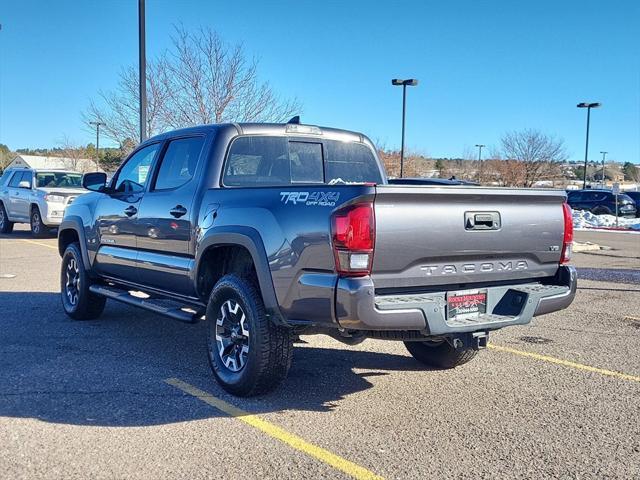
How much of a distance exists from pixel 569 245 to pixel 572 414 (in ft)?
4.04

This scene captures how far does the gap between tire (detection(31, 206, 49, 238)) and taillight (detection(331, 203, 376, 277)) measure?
1485 centimetres

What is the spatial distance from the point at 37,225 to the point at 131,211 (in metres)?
12.3

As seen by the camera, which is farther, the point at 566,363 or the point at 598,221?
the point at 598,221

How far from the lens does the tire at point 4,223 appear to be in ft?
62.1

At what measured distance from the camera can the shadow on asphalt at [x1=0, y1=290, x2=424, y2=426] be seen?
447 cm

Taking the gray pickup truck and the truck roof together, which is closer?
the gray pickup truck

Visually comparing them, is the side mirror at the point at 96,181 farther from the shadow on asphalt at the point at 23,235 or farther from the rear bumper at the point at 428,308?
the shadow on asphalt at the point at 23,235

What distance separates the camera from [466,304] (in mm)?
4355

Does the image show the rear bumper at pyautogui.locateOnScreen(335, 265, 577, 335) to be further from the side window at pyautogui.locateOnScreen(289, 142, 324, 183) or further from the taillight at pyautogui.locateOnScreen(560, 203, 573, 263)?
the side window at pyautogui.locateOnScreen(289, 142, 324, 183)

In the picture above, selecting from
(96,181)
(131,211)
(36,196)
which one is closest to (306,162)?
(131,211)

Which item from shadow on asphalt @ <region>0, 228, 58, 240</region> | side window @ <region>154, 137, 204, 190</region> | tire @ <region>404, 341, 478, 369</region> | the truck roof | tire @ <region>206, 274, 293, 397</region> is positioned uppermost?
the truck roof

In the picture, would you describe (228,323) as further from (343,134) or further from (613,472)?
(613,472)

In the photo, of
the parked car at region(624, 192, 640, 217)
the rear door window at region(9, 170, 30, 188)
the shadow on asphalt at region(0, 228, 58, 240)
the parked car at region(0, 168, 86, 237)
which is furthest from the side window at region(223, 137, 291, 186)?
the parked car at region(624, 192, 640, 217)

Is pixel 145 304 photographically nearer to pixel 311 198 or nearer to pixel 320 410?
pixel 320 410
